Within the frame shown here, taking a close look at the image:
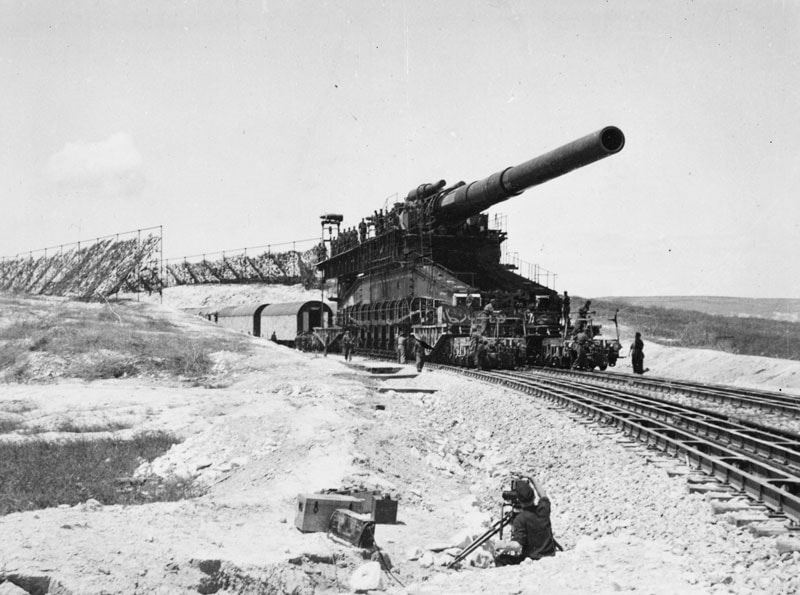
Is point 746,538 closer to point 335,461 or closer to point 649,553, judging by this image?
point 649,553

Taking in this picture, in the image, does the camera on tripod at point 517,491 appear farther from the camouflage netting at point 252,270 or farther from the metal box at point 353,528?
the camouflage netting at point 252,270

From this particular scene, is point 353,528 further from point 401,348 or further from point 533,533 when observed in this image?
point 401,348

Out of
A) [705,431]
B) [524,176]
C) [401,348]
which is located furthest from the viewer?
[401,348]

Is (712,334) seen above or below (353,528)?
above

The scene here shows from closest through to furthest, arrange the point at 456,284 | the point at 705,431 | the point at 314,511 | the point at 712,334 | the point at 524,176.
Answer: the point at 314,511
the point at 705,431
the point at 524,176
the point at 456,284
the point at 712,334

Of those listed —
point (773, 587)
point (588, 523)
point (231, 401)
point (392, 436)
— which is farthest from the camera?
point (231, 401)

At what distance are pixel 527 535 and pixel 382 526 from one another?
176 centimetres

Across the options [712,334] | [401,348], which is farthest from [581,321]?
[712,334]

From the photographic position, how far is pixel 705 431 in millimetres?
11398

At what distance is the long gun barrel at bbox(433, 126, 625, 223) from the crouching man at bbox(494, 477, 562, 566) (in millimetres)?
11033

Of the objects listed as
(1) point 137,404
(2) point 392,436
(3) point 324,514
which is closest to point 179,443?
(2) point 392,436

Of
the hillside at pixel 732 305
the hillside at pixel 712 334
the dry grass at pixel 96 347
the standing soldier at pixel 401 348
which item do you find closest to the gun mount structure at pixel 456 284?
the standing soldier at pixel 401 348

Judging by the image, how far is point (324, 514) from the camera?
7.10 m

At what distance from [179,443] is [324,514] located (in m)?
5.25
